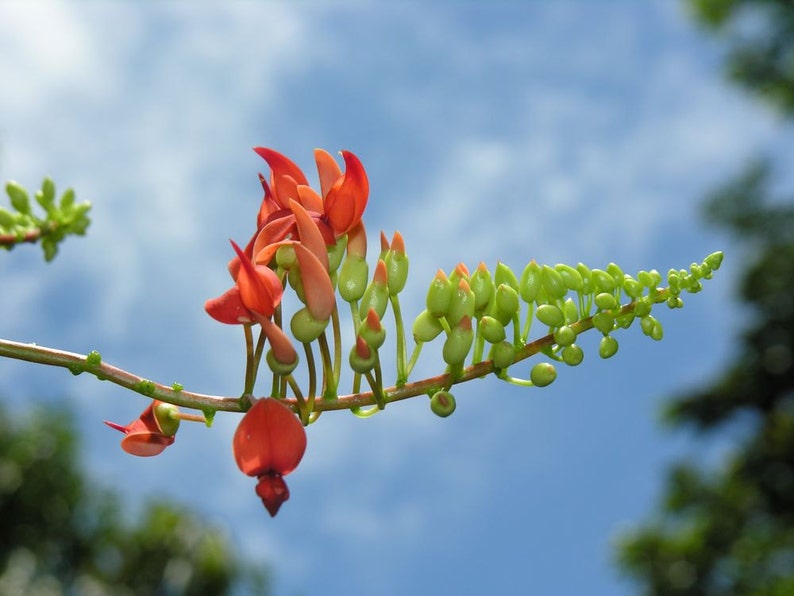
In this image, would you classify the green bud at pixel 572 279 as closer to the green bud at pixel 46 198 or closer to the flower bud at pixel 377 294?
the flower bud at pixel 377 294

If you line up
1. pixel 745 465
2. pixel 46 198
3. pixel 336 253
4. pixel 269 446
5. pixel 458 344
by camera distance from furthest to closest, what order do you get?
1. pixel 745 465
2. pixel 46 198
3. pixel 336 253
4. pixel 458 344
5. pixel 269 446

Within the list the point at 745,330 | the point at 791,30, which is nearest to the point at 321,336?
the point at 745,330

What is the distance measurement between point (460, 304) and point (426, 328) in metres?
0.05

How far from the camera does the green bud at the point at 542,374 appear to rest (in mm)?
992

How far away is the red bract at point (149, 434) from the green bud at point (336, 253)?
0.77 feet

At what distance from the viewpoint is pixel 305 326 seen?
3.07 feet

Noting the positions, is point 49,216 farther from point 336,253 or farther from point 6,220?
point 336,253

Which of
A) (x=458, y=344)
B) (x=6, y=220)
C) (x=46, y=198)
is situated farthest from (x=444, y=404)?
(x=46, y=198)

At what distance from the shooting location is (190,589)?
583 inches

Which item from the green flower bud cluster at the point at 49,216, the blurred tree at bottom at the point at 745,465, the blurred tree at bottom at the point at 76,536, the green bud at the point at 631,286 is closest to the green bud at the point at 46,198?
the green flower bud cluster at the point at 49,216

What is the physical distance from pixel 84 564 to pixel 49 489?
140 centimetres

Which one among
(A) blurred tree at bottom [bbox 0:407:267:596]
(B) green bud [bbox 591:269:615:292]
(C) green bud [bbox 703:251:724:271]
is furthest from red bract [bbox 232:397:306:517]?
(A) blurred tree at bottom [bbox 0:407:267:596]

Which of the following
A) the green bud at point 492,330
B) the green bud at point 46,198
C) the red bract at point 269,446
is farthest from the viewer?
the green bud at point 46,198

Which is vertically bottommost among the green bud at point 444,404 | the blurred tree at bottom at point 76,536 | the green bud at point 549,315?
the green bud at point 444,404
